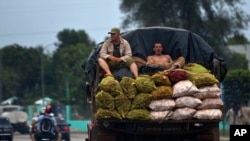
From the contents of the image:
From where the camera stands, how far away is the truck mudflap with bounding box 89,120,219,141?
16578 mm

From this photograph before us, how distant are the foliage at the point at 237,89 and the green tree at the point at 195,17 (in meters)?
23.4

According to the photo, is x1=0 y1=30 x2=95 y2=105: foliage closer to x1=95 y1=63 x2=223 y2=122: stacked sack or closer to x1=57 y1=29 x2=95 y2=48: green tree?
x1=57 y1=29 x2=95 y2=48: green tree

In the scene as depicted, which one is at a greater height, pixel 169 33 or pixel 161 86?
pixel 169 33

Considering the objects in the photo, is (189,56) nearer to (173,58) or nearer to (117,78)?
(173,58)

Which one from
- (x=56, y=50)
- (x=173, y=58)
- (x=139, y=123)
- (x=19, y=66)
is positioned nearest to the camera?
(x=139, y=123)

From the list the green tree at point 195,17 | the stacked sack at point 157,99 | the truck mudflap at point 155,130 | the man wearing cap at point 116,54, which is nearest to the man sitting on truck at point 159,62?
the man wearing cap at point 116,54

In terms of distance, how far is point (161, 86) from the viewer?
1672cm

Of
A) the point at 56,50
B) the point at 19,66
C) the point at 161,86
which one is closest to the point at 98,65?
Result: the point at 161,86

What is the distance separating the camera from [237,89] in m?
34.8

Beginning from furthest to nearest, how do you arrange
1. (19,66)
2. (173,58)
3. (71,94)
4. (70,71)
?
(19,66), (70,71), (71,94), (173,58)

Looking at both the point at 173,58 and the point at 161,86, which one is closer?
the point at 161,86

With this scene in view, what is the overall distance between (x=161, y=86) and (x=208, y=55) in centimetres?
276

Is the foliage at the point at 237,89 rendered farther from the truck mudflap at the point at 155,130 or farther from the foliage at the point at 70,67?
the foliage at the point at 70,67

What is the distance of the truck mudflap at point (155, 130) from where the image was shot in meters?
16.6
